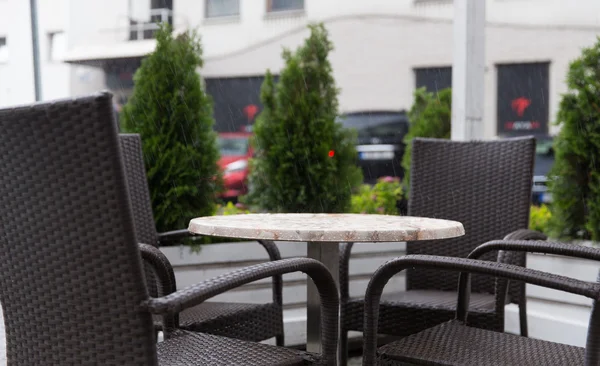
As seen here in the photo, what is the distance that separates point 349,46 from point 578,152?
1486 centimetres

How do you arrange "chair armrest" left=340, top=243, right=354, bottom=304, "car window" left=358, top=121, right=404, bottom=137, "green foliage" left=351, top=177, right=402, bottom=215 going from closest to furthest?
"chair armrest" left=340, top=243, right=354, bottom=304, "green foliage" left=351, top=177, right=402, bottom=215, "car window" left=358, top=121, right=404, bottom=137

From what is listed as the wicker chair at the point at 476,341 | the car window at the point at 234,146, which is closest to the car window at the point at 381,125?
the car window at the point at 234,146

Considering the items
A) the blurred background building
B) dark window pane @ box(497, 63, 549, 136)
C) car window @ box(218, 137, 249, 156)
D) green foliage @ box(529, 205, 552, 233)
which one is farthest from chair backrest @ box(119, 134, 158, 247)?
dark window pane @ box(497, 63, 549, 136)

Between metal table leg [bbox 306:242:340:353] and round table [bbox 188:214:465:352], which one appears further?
metal table leg [bbox 306:242:340:353]

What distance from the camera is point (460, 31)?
374cm

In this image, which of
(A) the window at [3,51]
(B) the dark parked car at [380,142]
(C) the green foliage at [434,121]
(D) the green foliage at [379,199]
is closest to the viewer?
(D) the green foliage at [379,199]

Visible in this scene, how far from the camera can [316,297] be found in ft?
6.78

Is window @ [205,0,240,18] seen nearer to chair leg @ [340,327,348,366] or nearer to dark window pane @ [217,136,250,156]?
dark window pane @ [217,136,250,156]

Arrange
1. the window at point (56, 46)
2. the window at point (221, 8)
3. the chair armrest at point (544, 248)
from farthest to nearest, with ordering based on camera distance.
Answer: the window at point (221, 8), the window at point (56, 46), the chair armrest at point (544, 248)

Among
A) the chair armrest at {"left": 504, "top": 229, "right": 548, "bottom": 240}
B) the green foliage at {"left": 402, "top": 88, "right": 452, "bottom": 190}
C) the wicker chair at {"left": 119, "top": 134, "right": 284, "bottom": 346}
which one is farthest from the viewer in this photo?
the green foliage at {"left": 402, "top": 88, "right": 452, "bottom": 190}

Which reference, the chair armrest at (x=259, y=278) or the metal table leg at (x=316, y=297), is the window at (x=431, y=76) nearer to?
the metal table leg at (x=316, y=297)

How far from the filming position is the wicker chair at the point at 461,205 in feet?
8.41

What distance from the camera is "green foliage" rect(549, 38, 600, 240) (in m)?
3.51

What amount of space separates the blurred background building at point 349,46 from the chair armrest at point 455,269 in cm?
1271
